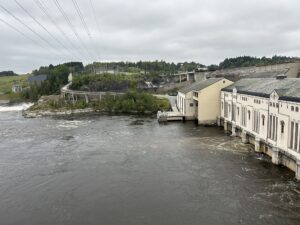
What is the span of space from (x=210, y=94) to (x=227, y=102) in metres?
3.70

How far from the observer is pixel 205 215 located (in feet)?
45.4

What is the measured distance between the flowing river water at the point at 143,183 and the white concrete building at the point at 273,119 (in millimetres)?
1108

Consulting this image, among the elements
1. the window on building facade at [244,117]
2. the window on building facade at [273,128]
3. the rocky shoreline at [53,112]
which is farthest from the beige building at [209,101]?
the rocky shoreline at [53,112]

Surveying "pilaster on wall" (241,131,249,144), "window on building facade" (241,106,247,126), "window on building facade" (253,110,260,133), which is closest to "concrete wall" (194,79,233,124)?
"window on building facade" (241,106,247,126)

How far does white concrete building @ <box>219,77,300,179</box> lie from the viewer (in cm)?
1798

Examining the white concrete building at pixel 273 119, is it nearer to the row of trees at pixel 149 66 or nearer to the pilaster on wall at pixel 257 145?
the pilaster on wall at pixel 257 145

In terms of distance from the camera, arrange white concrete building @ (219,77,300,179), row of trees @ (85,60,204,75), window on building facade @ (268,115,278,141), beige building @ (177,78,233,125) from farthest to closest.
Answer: row of trees @ (85,60,204,75) → beige building @ (177,78,233,125) → window on building facade @ (268,115,278,141) → white concrete building @ (219,77,300,179)

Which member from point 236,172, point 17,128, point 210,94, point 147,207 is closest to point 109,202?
point 147,207

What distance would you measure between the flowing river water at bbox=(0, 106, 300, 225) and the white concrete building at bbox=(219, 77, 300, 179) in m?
1.11

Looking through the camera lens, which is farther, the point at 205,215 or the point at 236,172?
the point at 236,172

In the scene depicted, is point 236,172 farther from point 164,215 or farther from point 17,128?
point 17,128

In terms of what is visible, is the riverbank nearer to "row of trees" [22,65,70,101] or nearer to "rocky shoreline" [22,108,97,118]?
"rocky shoreline" [22,108,97,118]

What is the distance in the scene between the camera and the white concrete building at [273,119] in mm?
17980

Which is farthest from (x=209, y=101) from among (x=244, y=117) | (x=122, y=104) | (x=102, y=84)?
(x=102, y=84)
